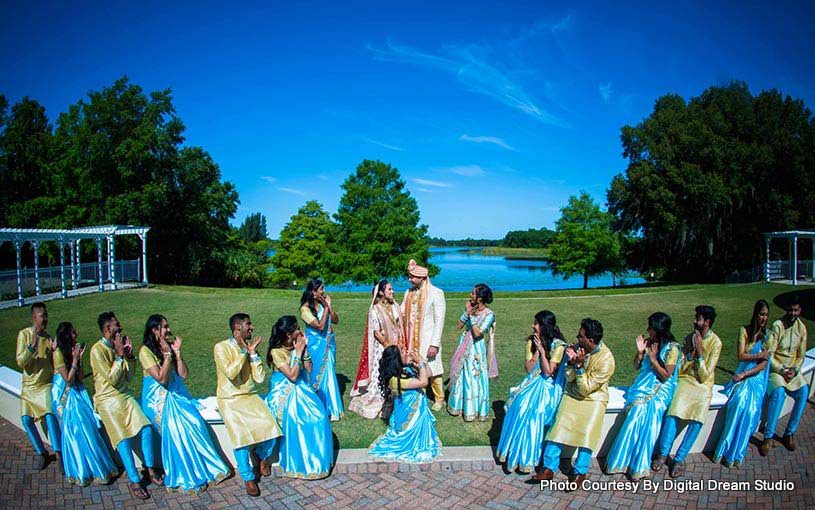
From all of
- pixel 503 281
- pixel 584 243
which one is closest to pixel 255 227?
pixel 503 281

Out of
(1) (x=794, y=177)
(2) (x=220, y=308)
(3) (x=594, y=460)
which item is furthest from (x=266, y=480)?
(1) (x=794, y=177)

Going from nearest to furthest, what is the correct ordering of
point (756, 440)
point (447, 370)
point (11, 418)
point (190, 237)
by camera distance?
1. point (756, 440)
2. point (11, 418)
3. point (447, 370)
4. point (190, 237)

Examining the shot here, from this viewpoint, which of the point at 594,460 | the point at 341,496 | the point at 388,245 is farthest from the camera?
the point at 388,245

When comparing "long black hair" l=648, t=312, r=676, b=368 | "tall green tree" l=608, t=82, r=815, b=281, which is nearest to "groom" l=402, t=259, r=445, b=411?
"long black hair" l=648, t=312, r=676, b=368

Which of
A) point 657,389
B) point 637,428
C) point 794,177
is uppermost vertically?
point 794,177

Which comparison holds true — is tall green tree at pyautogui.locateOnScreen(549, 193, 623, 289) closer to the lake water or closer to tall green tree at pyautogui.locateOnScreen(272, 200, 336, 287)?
the lake water

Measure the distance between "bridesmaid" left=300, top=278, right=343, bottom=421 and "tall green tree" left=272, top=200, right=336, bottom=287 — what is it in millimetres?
34029

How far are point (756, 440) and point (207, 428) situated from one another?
6635 mm

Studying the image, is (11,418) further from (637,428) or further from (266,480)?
(637,428)

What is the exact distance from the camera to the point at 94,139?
96.2 ft

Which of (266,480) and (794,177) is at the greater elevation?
(794,177)

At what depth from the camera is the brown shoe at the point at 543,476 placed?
185 inches

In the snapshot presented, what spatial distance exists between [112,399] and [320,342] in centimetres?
247

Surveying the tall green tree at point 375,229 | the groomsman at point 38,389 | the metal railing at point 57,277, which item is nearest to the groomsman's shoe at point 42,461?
the groomsman at point 38,389
